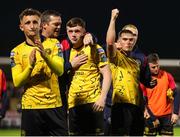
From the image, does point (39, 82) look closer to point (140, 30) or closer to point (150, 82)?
point (150, 82)

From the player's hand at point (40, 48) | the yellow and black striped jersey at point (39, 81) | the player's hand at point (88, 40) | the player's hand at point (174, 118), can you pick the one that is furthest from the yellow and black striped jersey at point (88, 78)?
the player's hand at point (174, 118)

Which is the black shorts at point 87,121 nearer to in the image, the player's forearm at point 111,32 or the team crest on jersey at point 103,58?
the team crest on jersey at point 103,58

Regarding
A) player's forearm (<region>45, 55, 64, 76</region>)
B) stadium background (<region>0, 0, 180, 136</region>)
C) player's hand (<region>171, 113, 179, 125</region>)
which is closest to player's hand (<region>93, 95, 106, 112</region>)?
player's forearm (<region>45, 55, 64, 76</region>)

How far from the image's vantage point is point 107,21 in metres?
17.5

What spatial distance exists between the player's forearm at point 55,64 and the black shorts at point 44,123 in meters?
0.44

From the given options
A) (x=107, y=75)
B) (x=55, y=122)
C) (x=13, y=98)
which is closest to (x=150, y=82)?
(x=107, y=75)

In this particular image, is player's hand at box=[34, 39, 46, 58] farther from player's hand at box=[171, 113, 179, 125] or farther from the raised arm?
player's hand at box=[171, 113, 179, 125]

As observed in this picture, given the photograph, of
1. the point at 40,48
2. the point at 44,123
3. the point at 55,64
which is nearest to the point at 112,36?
the point at 55,64

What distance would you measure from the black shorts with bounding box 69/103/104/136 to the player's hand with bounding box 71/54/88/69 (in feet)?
1.47

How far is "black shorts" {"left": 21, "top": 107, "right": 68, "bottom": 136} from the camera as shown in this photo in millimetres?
5918

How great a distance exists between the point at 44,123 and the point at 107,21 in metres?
11.8

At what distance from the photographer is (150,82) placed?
23.5 feet

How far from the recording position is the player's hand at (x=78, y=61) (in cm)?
616

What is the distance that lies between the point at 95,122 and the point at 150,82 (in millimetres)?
1193
